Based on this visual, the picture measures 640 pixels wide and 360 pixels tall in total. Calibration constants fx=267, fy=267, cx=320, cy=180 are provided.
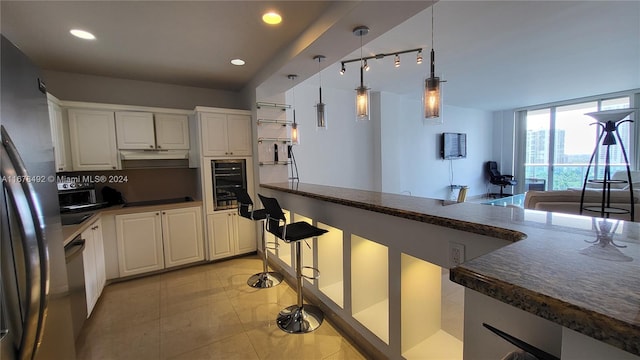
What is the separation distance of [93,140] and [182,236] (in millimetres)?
1487

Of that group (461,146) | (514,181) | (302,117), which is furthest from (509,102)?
(302,117)

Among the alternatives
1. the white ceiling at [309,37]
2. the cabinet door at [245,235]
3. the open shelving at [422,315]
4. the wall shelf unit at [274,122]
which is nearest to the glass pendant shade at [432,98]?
the white ceiling at [309,37]

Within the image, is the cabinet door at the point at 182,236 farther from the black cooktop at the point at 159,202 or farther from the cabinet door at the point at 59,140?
the cabinet door at the point at 59,140

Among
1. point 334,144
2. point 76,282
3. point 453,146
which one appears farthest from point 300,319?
point 453,146

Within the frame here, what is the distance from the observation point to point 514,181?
25.5 feet

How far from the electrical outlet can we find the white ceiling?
1388mm

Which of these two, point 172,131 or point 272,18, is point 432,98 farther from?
point 172,131

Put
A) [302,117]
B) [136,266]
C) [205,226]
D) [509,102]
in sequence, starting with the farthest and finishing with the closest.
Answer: [509,102], [302,117], [205,226], [136,266]

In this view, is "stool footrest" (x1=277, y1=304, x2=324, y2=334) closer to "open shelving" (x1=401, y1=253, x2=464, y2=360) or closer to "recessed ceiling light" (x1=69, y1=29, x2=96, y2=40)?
"open shelving" (x1=401, y1=253, x2=464, y2=360)

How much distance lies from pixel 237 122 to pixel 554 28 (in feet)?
12.3

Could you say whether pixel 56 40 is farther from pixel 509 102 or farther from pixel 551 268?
pixel 509 102

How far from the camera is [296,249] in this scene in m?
2.31

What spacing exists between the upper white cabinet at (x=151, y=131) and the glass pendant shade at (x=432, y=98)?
310 cm

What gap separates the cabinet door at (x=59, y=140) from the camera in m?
2.63
